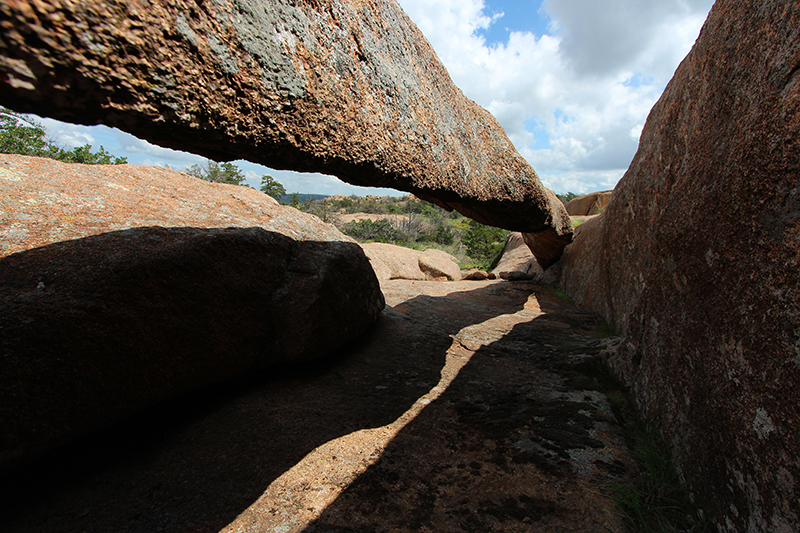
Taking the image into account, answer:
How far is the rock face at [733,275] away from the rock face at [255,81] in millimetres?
1799

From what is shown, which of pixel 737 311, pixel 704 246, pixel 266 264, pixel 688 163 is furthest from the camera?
pixel 266 264

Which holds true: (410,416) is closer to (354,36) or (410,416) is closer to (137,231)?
(137,231)

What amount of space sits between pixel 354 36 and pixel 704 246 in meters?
2.50

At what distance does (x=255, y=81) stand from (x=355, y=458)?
2.31 m

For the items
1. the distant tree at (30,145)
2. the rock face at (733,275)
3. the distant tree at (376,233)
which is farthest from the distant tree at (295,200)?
the rock face at (733,275)

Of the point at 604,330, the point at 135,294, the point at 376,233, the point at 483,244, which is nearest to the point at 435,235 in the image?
the point at 376,233

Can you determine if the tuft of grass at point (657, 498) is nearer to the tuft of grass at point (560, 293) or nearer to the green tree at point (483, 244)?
the tuft of grass at point (560, 293)

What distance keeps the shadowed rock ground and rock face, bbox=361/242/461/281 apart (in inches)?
250

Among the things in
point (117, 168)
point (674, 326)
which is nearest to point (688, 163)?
point (674, 326)

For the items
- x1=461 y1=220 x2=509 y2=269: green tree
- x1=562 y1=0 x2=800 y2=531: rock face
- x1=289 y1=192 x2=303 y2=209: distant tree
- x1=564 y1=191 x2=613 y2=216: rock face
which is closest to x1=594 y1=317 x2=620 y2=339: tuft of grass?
x1=562 y1=0 x2=800 y2=531: rock face

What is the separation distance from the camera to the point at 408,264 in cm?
1082

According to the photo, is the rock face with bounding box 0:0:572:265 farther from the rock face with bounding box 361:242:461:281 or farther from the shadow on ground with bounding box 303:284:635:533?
the rock face with bounding box 361:242:461:281

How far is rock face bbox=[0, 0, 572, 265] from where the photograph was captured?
1.17 metres

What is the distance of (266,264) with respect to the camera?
10.7 feet
